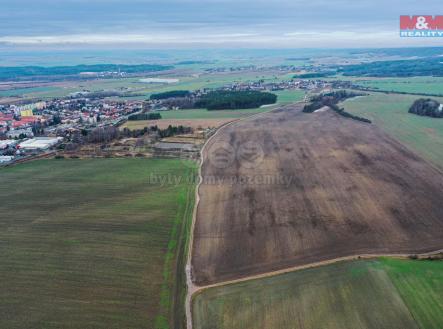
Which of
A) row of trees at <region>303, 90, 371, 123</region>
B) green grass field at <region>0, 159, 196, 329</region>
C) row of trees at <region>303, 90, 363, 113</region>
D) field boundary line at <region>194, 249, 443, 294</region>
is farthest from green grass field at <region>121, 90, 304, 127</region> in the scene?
field boundary line at <region>194, 249, 443, 294</region>

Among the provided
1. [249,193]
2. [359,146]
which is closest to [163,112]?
[359,146]

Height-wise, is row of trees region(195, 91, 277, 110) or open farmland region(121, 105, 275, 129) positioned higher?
row of trees region(195, 91, 277, 110)

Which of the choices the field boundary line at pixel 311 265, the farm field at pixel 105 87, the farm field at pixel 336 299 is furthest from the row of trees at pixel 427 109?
the farm field at pixel 105 87

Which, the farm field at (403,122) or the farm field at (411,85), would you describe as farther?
the farm field at (411,85)

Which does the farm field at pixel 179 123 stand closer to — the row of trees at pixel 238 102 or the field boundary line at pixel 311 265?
the row of trees at pixel 238 102

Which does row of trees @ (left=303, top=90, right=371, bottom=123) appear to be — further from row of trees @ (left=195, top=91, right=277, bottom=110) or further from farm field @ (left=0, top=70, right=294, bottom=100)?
farm field @ (left=0, top=70, right=294, bottom=100)

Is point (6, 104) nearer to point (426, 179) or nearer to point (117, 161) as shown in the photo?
point (117, 161)
